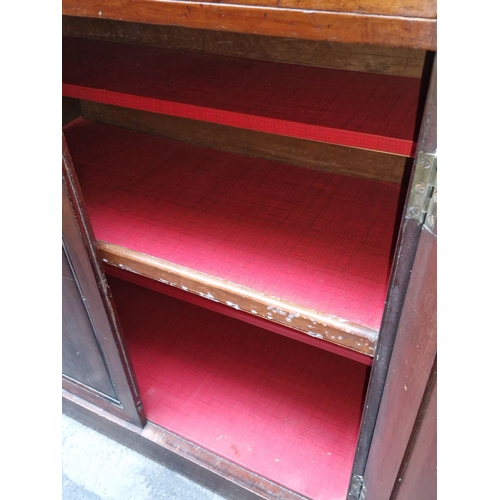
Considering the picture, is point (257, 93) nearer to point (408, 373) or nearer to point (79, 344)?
point (408, 373)

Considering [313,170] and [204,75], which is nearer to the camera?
[204,75]

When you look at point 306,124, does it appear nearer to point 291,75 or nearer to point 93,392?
point 291,75

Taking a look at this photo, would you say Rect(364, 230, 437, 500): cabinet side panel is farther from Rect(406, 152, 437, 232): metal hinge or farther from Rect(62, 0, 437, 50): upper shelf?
Rect(62, 0, 437, 50): upper shelf

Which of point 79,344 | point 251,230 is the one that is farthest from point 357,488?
point 79,344

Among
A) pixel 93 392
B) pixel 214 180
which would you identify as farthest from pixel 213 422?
pixel 214 180

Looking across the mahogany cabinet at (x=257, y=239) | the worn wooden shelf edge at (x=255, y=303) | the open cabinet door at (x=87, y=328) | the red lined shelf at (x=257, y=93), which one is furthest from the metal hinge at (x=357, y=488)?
the red lined shelf at (x=257, y=93)

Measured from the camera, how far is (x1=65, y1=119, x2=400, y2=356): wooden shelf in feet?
2.59

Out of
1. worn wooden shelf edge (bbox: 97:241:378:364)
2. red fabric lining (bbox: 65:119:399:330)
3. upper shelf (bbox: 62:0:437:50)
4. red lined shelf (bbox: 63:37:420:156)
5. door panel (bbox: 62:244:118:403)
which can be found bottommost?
door panel (bbox: 62:244:118:403)

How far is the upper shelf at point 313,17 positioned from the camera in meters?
0.41

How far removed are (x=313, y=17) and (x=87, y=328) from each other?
0.81 m

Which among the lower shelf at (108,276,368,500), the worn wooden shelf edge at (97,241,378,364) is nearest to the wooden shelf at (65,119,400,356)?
the worn wooden shelf edge at (97,241,378,364)

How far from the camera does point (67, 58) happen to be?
107cm

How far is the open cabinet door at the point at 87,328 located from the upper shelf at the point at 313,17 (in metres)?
0.31

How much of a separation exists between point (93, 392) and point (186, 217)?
59 cm
